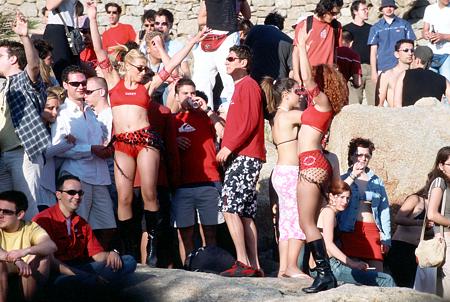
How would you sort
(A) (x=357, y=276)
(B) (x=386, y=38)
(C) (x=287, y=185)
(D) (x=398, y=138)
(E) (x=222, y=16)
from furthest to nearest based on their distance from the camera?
(B) (x=386, y=38), (E) (x=222, y=16), (D) (x=398, y=138), (C) (x=287, y=185), (A) (x=357, y=276)

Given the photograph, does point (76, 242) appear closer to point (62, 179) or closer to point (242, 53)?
point (62, 179)

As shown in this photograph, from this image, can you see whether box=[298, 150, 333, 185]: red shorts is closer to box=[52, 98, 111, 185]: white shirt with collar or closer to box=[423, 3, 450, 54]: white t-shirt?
box=[52, 98, 111, 185]: white shirt with collar

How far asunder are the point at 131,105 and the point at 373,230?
241 cm

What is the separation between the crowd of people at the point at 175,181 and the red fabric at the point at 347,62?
2318mm

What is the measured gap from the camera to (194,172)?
37.7 ft

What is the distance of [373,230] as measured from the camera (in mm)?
11164

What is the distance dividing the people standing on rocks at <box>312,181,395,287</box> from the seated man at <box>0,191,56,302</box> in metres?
2.53

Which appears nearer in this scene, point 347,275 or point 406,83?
point 347,275

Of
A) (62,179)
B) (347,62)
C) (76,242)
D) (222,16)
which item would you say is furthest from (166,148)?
(347,62)

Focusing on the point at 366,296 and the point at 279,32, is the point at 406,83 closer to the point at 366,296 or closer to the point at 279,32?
the point at 279,32

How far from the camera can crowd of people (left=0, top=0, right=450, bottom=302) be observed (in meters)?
9.92

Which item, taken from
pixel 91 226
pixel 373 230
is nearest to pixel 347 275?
pixel 373 230

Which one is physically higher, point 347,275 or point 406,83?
point 406,83

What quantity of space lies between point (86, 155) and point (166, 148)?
822 millimetres
